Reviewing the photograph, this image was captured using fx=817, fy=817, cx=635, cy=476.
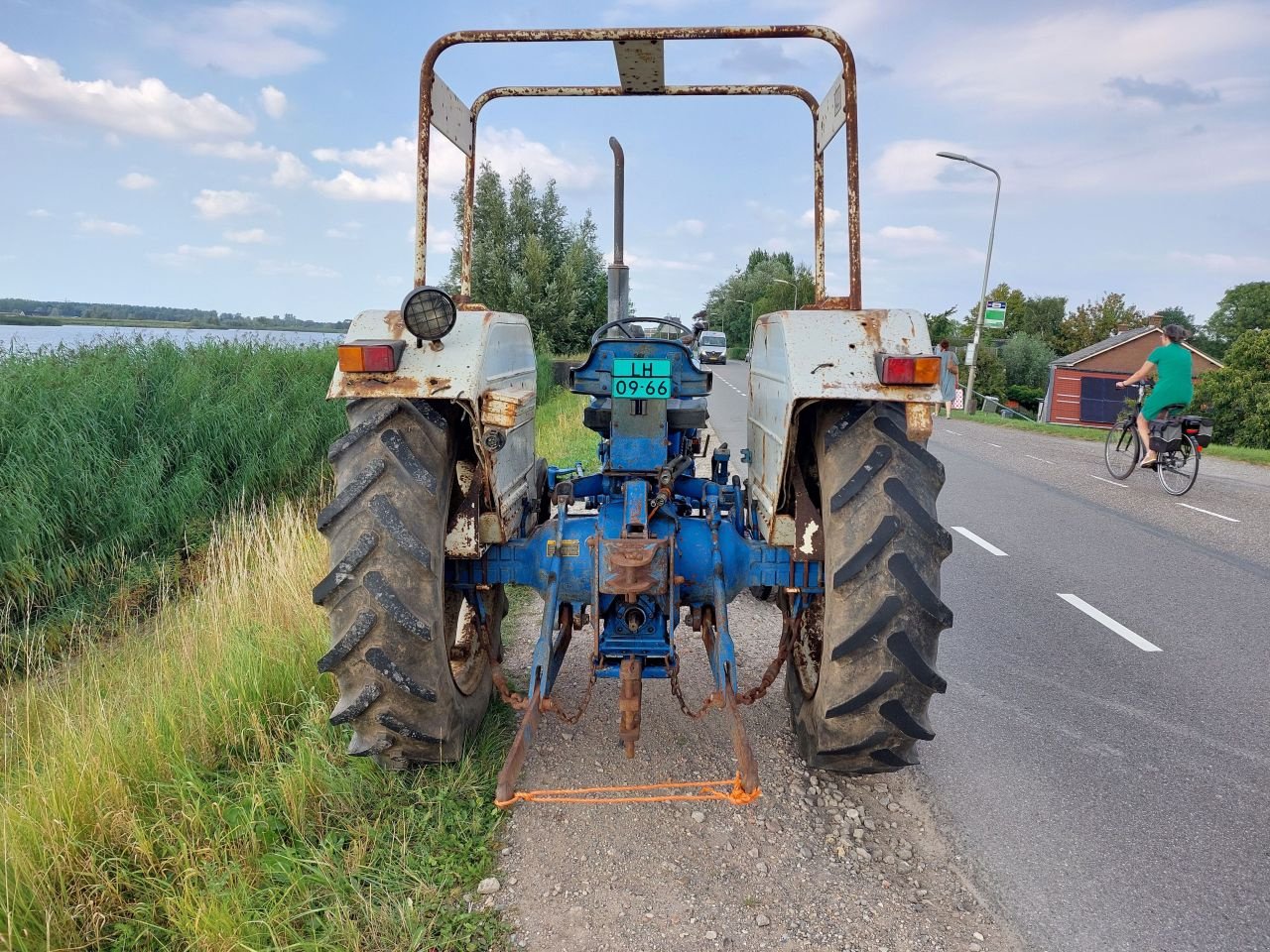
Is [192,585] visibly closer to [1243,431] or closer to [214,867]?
[214,867]

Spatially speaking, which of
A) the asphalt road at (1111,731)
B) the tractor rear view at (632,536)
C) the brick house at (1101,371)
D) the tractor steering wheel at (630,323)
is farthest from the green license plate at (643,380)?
the brick house at (1101,371)

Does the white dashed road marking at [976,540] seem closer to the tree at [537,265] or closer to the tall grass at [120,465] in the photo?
the tall grass at [120,465]

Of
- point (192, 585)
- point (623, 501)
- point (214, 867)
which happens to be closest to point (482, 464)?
point (623, 501)

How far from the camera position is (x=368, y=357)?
2.58 metres

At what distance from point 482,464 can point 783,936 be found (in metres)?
1.73

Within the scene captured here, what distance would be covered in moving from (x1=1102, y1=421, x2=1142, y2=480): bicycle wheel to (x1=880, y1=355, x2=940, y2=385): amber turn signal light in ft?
32.4

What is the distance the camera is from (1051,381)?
49.0m

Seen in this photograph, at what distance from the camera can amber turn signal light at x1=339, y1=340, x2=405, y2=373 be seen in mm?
2557

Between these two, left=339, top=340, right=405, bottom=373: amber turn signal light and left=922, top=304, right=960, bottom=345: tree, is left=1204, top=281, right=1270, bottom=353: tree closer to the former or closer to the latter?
left=922, top=304, right=960, bottom=345: tree

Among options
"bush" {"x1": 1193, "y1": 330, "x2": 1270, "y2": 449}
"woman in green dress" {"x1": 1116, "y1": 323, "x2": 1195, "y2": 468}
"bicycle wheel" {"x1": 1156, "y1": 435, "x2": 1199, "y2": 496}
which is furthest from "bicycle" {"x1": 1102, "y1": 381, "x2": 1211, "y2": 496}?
"bush" {"x1": 1193, "y1": 330, "x2": 1270, "y2": 449}

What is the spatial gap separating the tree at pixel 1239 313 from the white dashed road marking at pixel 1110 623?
7205 centimetres

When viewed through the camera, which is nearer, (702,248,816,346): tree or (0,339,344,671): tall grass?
(0,339,344,671): tall grass

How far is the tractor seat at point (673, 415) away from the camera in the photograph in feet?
12.3

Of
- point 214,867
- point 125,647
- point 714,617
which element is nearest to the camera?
point 214,867
